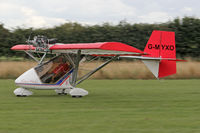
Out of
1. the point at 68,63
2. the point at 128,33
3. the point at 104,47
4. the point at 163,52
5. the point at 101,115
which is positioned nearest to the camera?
the point at 101,115

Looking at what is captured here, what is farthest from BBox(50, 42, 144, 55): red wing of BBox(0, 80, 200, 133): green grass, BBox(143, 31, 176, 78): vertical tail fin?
BBox(143, 31, 176, 78): vertical tail fin

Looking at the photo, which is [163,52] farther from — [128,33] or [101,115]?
[128,33]

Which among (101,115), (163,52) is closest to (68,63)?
(163,52)

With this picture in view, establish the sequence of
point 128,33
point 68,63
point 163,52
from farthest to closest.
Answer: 1. point 128,33
2. point 163,52
3. point 68,63

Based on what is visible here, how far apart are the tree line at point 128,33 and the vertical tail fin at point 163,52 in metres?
13.9

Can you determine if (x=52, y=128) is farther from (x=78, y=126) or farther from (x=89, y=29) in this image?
(x=89, y=29)

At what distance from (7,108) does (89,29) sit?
19.4m

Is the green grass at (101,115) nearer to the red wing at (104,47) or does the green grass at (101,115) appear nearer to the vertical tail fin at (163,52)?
the red wing at (104,47)

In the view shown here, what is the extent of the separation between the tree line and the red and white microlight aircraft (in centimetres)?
1400

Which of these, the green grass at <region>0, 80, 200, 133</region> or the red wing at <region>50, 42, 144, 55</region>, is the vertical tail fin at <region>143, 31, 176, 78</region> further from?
the red wing at <region>50, 42, 144, 55</region>

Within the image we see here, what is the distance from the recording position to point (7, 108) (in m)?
8.86

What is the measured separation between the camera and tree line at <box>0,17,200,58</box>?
1070 inches

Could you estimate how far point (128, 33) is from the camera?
27.9 meters

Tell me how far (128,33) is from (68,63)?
53.8 feet
